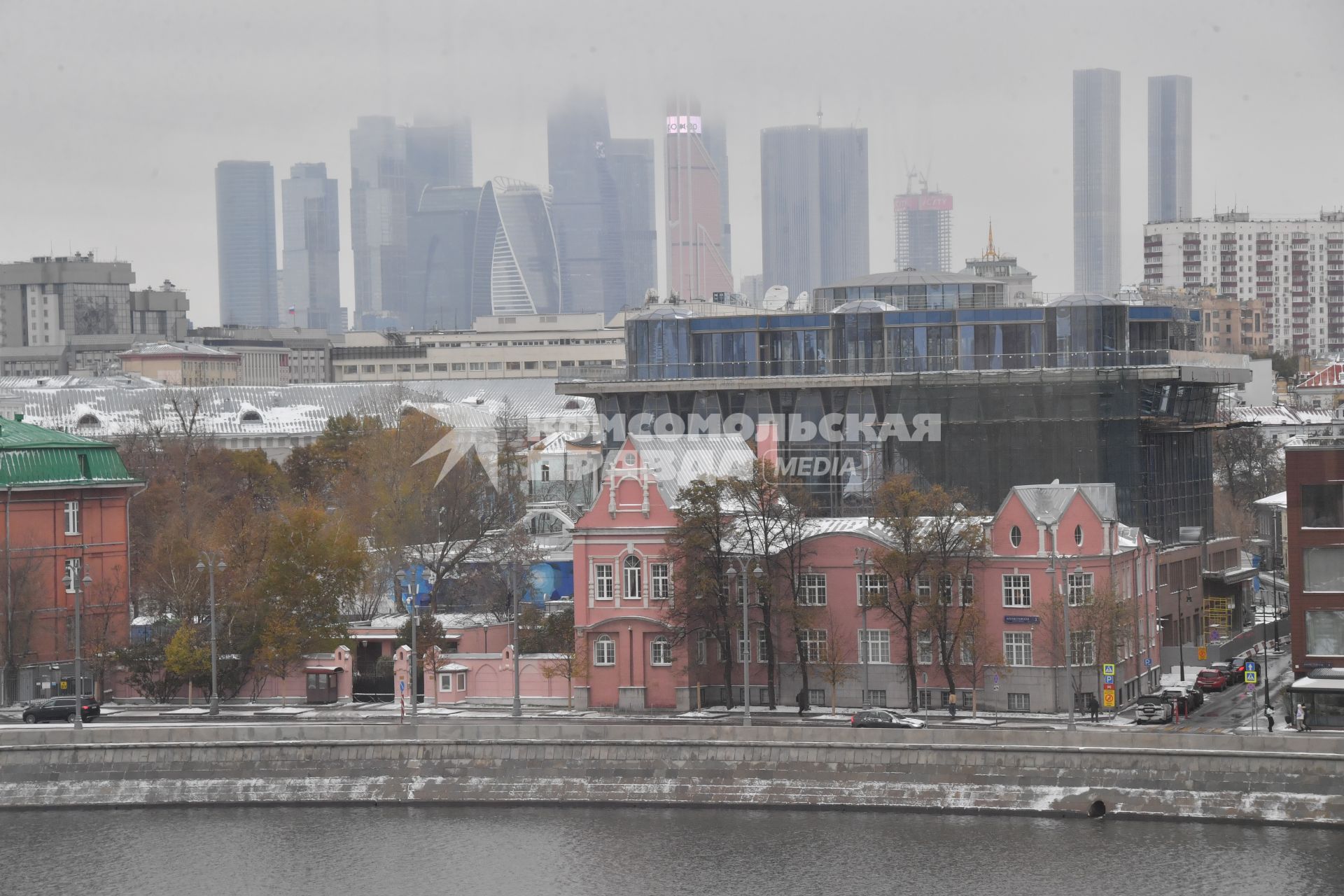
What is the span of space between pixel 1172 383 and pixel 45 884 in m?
61.4

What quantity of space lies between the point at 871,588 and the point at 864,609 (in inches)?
33.6

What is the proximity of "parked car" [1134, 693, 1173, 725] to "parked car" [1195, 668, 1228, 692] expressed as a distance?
643 cm

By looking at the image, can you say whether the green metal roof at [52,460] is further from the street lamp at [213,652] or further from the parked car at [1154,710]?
the parked car at [1154,710]

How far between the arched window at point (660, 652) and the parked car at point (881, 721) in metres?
9.23

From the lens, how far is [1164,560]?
96.9 metres

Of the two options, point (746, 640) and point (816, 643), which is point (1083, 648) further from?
point (746, 640)

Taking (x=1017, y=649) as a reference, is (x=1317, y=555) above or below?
above

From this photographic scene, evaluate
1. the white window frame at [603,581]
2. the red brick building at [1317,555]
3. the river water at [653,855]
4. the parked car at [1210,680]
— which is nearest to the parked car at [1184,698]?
the parked car at [1210,680]

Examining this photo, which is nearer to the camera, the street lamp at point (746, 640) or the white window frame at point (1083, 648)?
the street lamp at point (746, 640)

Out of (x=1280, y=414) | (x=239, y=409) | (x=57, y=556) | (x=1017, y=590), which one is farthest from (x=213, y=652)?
(x=1280, y=414)

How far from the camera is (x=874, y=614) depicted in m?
84.3

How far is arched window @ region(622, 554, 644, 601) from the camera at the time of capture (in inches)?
3332

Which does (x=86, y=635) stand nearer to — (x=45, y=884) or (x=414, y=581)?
(x=414, y=581)

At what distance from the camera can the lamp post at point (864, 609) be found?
84125 millimetres
